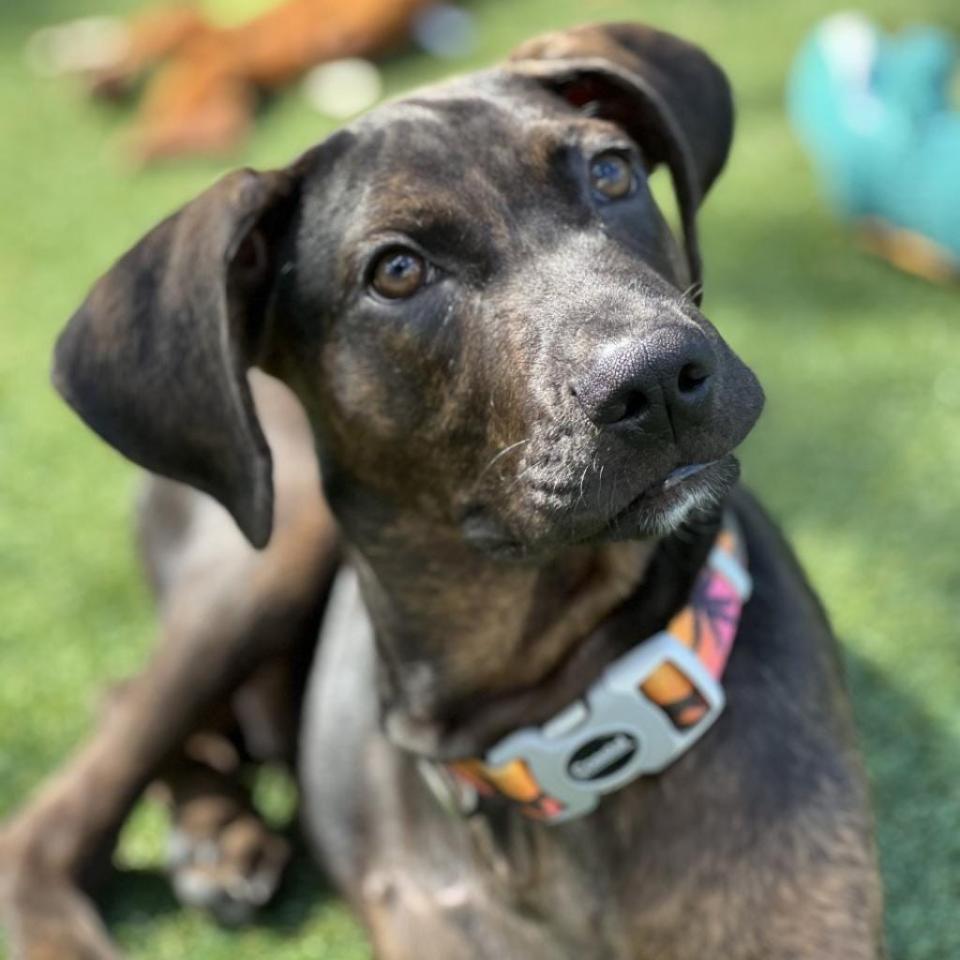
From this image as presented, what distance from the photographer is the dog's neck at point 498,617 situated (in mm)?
2943

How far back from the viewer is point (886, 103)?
5855mm

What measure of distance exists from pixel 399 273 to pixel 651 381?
2.26 ft

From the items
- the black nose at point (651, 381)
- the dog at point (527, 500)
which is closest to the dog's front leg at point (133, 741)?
the dog at point (527, 500)

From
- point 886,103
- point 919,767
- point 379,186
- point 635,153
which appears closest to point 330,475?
point 379,186

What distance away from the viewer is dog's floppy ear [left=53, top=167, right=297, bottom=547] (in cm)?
287

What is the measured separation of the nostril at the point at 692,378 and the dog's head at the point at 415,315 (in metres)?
0.09

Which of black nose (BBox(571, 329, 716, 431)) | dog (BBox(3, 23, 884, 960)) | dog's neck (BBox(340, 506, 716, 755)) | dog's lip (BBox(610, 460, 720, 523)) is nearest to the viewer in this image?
black nose (BBox(571, 329, 716, 431))

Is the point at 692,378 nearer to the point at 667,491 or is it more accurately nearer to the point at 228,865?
the point at 667,491

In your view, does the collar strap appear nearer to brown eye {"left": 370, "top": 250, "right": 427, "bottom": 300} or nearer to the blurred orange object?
brown eye {"left": 370, "top": 250, "right": 427, "bottom": 300}

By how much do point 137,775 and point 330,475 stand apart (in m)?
1.30

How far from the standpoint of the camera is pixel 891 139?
5.72 meters

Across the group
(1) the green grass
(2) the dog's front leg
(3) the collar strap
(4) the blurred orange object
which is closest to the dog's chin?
(3) the collar strap

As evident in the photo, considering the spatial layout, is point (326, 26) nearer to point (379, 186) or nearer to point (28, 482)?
point (28, 482)

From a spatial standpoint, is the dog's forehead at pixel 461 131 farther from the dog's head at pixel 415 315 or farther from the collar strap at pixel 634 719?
the collar strap at pixel 634 719
